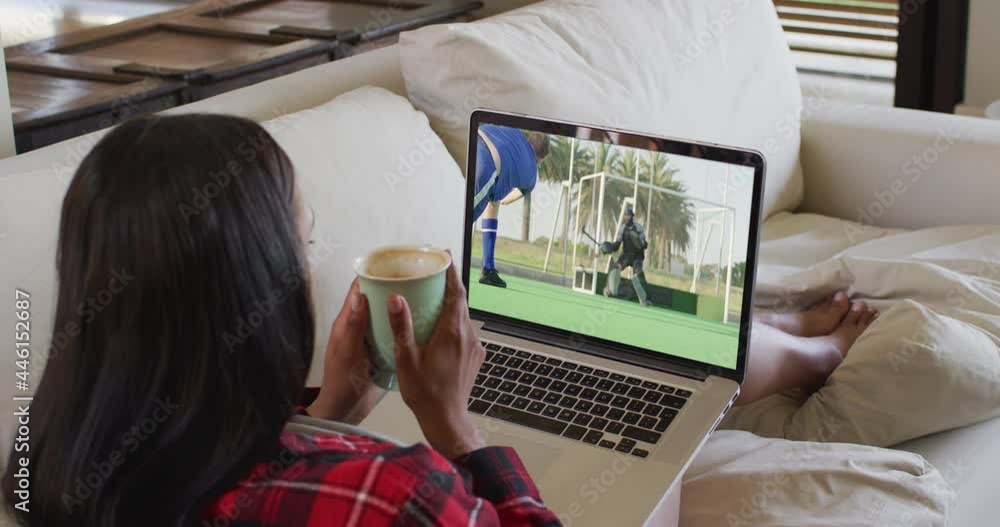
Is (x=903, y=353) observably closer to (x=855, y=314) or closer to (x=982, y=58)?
(x=855, y=314)

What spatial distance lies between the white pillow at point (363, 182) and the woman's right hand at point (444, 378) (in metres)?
0.33

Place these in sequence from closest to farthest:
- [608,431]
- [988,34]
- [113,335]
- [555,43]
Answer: [113,335], [608,431], [555,43], [988,34]

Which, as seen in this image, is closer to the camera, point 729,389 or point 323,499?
point 323,499

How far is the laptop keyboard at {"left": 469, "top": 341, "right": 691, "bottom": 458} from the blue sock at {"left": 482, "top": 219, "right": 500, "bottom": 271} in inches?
4.3

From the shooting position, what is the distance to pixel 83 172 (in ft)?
2.26

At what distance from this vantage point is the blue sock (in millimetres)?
1229

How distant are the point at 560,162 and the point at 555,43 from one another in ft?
1.66

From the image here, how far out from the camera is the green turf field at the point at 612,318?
113 centimetres

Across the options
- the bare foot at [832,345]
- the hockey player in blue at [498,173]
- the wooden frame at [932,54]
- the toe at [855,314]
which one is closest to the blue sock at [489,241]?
the hockey player in blue at [498,173]

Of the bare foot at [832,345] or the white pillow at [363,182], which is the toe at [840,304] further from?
the white pillow at [363,182]

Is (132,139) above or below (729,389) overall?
above

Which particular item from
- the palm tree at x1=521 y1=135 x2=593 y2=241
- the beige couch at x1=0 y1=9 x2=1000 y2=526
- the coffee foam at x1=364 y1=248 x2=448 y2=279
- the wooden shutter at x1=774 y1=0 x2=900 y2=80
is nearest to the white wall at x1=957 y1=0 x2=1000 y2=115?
the wooden shutter at x1=774 y1=0 x2=900 y2=80

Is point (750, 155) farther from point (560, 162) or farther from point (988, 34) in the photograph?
point (988, 34)

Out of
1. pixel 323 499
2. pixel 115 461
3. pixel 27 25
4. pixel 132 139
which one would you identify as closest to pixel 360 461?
pixel 323 499
